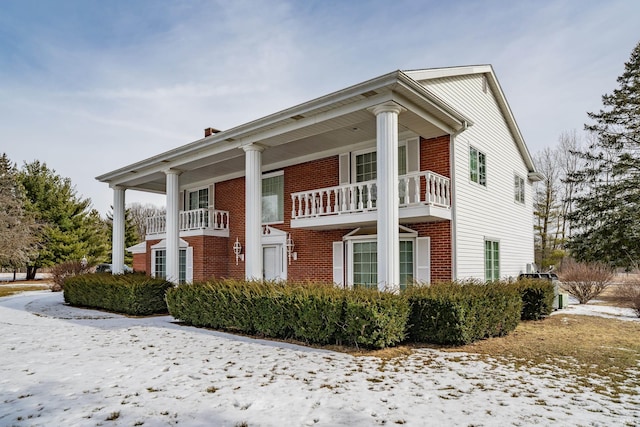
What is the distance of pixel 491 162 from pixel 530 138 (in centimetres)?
2520

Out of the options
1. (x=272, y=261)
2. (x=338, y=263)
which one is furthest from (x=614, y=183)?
(x=272, y=261)

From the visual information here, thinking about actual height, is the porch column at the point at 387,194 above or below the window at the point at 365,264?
above

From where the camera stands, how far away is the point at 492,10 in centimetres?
1098

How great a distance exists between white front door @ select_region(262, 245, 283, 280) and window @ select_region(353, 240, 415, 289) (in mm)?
3511

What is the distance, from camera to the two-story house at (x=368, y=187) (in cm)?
959

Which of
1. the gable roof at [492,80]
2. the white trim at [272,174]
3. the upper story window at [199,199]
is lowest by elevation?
the upper story window at [199,199]

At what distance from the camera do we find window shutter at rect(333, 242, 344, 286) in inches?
520

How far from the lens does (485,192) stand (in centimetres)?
1319

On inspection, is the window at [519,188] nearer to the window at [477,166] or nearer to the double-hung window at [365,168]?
the window at [477,166]

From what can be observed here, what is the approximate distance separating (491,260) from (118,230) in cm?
→ 1403

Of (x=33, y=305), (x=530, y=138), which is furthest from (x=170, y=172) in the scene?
(x=530, y=138)

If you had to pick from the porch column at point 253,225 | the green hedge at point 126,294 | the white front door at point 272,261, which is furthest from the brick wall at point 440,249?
the green hedge at point 126,294

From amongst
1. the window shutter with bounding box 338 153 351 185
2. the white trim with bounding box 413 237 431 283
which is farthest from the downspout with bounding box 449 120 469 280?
the window shutter with bounding box 338 153 351 185

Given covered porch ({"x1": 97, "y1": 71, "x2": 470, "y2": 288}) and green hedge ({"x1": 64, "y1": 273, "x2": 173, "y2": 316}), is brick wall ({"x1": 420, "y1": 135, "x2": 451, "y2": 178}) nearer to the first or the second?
covered porch ({"x1": 97, "y1": 71, "x2": 470, "y2": 288})
